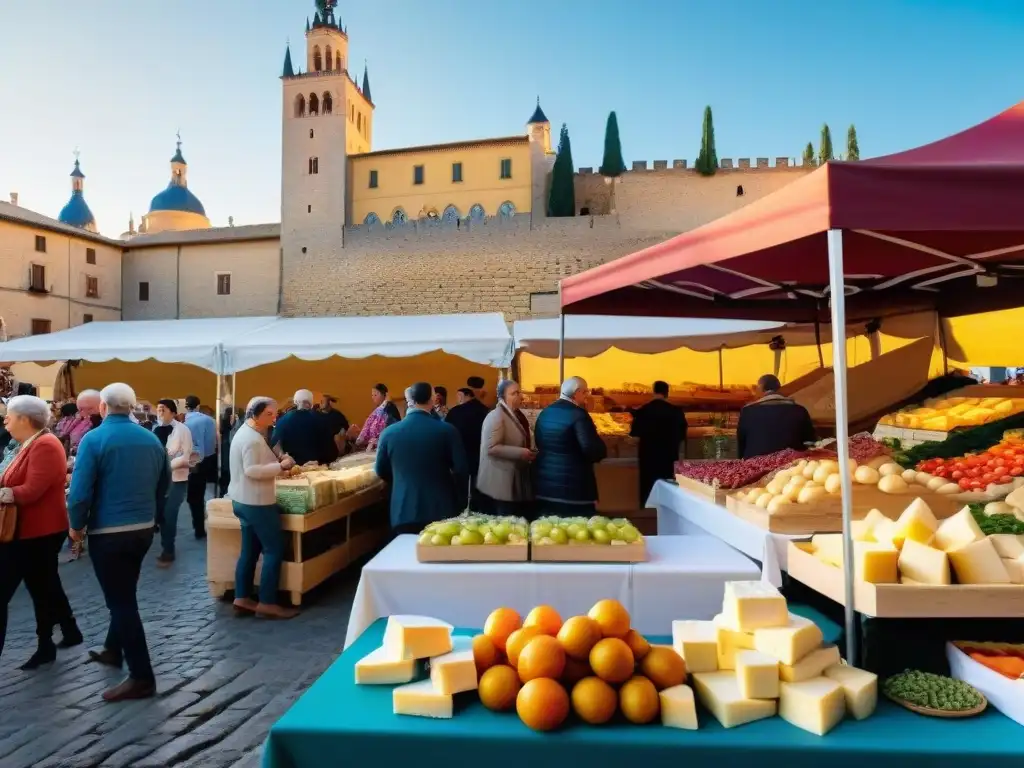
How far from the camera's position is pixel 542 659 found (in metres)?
1.66

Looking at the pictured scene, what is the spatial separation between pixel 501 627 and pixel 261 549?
3094 mm

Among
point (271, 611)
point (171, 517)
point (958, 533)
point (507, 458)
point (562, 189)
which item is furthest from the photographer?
point (562, 189)

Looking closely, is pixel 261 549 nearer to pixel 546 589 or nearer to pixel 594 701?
pixel 546 589

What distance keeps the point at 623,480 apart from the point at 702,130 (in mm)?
27174

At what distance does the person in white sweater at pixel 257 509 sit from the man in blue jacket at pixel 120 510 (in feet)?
2.93

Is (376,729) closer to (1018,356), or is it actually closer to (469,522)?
(469,522)

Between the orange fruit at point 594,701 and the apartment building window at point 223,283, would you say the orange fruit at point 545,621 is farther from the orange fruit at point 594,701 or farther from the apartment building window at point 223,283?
the apartment building window at point 223,283

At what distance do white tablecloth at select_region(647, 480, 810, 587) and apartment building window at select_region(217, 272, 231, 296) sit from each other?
96.7 ft

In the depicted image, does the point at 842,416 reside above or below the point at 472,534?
above

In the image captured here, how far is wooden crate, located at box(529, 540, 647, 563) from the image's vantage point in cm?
272

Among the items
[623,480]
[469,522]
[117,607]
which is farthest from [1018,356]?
[117,607]

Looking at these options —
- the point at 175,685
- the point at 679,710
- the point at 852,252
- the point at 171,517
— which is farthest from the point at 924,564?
the point at 171,517

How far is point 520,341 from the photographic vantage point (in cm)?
837

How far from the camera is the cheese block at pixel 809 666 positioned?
1670 millimetres
